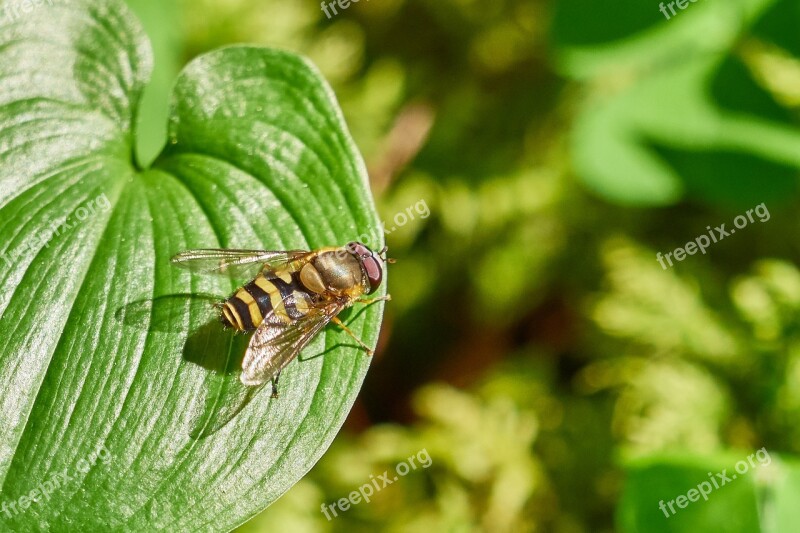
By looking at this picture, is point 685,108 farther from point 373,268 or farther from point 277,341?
point 277,341

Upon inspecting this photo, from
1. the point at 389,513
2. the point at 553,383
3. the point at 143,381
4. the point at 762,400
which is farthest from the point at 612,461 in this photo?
the point at 143,381

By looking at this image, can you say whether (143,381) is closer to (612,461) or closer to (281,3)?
(612,461)

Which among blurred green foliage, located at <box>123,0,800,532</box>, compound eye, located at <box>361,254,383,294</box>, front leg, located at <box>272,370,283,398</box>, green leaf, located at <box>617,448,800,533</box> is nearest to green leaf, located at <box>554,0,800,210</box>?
blurred green foliage, located at <box>123,0,800,532</box>

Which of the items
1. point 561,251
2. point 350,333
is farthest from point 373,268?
point 561,251

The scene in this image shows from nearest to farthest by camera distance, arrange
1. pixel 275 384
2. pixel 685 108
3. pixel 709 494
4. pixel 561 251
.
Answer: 1. pixel 275 384
2. pixel 709 494
3. pixel 685 108
4. pixel 561 251

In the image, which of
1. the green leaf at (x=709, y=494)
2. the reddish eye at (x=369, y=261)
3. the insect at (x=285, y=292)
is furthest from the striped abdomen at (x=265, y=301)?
the green leaf at (x=709, y=494)
